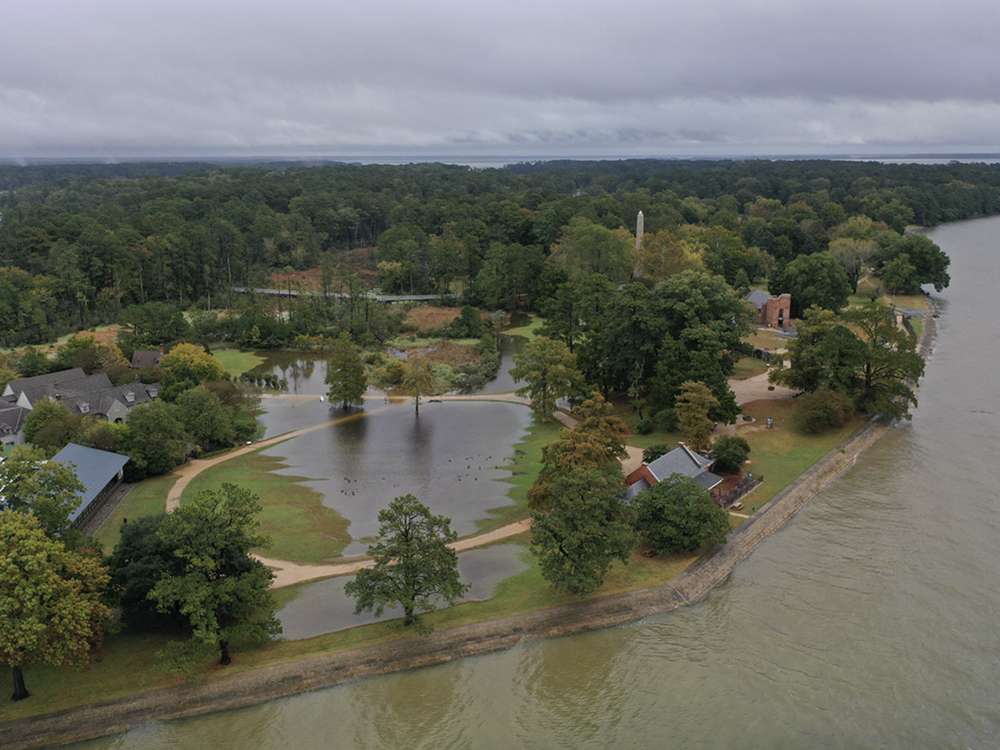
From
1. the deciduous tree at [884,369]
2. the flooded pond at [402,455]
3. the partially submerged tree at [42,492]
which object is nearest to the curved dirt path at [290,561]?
the flooded pond at [402,455]

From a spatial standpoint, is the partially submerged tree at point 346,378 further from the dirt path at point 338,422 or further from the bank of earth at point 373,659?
the bank of earth at point 373,659

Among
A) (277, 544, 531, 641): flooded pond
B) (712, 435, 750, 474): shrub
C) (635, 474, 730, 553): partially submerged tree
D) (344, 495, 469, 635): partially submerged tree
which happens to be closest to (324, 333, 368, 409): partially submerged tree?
(277, 544, 531, 641): flooded pond

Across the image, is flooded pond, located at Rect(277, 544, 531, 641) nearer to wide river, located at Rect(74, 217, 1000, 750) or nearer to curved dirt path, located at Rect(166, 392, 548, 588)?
curved dirt path, located at Rect(166, 392, 548, 588)

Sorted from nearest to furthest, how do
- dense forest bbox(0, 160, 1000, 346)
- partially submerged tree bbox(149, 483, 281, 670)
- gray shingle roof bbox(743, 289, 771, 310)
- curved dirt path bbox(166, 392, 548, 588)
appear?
partially submerged tree bbox(149, 483, 281, 670), curved dirt path bbox(166, 392, 548, 588), gray shingle roof bbox(743, 289, 771, 310), dense forest bbox(0, 160, 1000, 346)

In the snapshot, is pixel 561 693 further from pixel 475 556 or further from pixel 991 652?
pixel 991 652

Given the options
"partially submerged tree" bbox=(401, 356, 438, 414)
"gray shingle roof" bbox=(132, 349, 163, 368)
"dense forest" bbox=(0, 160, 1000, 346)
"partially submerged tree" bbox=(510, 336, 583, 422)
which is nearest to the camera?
"partially submerged tree" bbox=(510, 336, 583, 422)

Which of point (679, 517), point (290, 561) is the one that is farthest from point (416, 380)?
point (679, 517)

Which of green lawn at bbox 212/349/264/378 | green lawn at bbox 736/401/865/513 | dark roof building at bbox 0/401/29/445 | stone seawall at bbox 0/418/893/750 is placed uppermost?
green lawn at bbox 736/401/865/513
